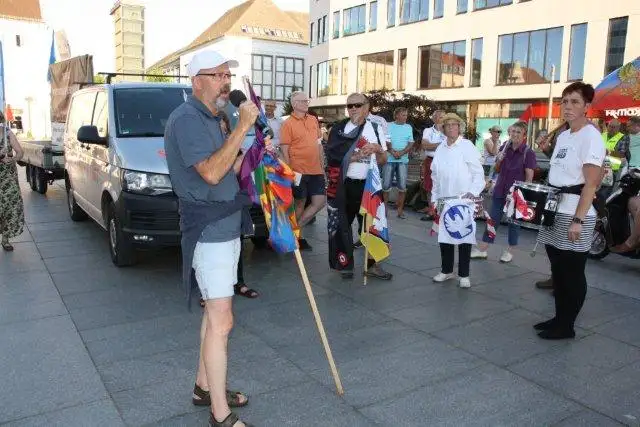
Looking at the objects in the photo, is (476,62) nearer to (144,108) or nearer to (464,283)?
(144,108)

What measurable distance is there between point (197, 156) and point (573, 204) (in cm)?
303

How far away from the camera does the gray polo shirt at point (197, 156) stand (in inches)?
109

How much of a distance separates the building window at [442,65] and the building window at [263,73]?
4206 cm

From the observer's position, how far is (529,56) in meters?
31.5

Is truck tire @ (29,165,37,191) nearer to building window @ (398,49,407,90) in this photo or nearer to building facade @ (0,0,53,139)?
building window @ (398,49,407,90)

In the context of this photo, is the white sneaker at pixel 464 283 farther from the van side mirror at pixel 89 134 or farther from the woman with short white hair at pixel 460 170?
the van side mirror at pixel 89 134

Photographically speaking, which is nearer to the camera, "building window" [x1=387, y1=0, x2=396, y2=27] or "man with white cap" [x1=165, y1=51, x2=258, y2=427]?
"man with white cap" [x1=165, y1=51, x2=258, y2=427]

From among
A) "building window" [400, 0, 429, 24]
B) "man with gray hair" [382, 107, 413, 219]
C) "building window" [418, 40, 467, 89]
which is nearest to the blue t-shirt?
"man with gray hair" [382, 107, 413, 219]

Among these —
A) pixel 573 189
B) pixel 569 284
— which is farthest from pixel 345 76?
pixel 569 284

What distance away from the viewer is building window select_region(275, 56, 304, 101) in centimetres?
7950

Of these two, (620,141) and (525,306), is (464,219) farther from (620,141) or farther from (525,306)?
(620,141)

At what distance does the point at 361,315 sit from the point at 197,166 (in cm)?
271

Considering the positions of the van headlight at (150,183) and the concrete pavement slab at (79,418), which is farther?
the van headlight at (150,183)

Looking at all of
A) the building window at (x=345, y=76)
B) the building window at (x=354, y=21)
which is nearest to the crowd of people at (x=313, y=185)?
the building window at (x=354, y=21)
